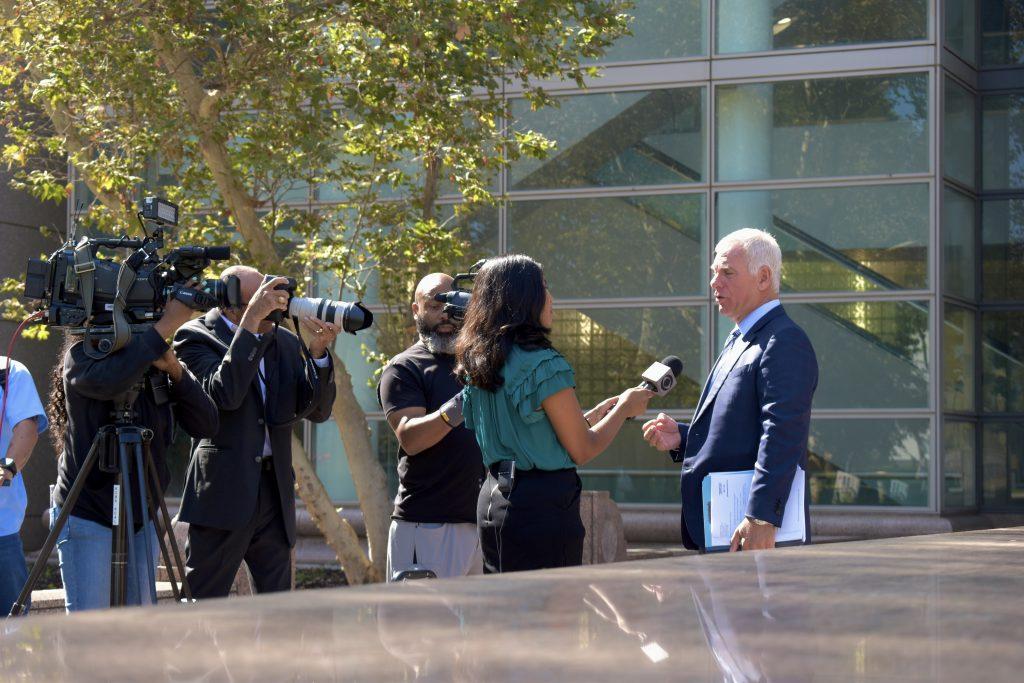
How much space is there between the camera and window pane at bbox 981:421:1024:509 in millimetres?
14359

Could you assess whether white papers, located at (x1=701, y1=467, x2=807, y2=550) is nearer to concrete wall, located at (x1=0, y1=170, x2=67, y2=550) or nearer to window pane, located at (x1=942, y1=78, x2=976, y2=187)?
window pane, located at (x1=942, y1=78, x2=976, y2=187)

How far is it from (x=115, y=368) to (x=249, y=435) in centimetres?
79

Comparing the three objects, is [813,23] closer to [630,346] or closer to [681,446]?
[630,346]

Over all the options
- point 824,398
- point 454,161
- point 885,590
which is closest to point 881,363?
point 824,398

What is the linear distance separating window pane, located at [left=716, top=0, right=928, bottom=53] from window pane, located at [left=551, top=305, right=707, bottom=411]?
2.84 metres

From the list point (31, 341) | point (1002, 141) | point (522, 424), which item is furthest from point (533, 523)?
point (31, 341)

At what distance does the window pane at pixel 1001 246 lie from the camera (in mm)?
14438

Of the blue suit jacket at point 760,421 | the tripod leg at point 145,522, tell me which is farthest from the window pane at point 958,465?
the tripod leg at point 145,522

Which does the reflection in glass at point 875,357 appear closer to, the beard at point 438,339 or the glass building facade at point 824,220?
the glass building facade at point 824,220

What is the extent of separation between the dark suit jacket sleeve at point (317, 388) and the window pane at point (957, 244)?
31.5ft

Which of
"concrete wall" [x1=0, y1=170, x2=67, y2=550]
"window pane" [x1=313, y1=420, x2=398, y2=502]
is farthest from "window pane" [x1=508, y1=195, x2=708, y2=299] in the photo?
"concrete wall" [x1=0, y1=170, x2=67, y2=550]

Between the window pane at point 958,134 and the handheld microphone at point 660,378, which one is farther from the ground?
the window pane at point 958,134

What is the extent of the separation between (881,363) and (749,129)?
9.04ft

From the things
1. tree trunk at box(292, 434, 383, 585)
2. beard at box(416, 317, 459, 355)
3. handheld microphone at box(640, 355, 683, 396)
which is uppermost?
beard at box(416, 317, 459, 355)
